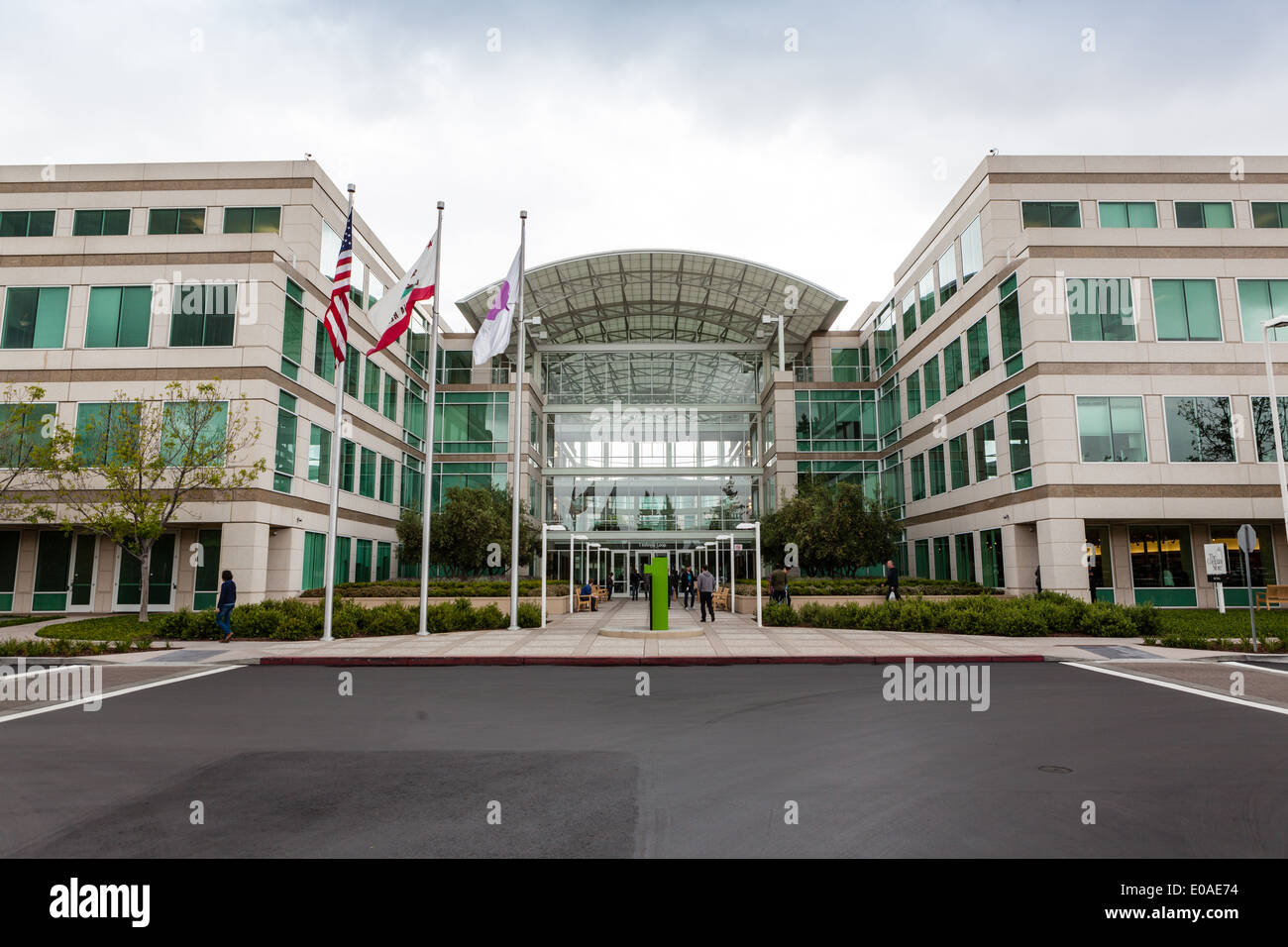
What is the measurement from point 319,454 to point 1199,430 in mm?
31781

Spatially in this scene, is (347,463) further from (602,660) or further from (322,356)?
(602,660)

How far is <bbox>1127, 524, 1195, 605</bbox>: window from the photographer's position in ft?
87.7

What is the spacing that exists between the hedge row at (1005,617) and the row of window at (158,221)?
24214mm

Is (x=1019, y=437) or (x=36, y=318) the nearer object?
(x=36, y=318)

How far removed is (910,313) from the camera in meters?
39.3

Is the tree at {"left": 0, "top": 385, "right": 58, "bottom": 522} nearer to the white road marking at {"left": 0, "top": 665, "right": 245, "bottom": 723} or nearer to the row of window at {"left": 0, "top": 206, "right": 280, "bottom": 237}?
the row of window at {"left": 0, "top": 206, "right": 280, "bottom": 237}

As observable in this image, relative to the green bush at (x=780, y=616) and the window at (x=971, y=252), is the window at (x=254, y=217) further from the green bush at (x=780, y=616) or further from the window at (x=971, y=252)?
the window at (x=971, y=252)

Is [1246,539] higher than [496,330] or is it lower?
lower

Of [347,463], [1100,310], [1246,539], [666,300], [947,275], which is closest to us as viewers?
[1246,539]

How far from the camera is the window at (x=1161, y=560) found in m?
26.7

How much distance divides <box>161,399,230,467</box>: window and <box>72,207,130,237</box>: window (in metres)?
8.97

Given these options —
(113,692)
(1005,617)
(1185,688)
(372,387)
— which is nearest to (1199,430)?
(1005,617)
